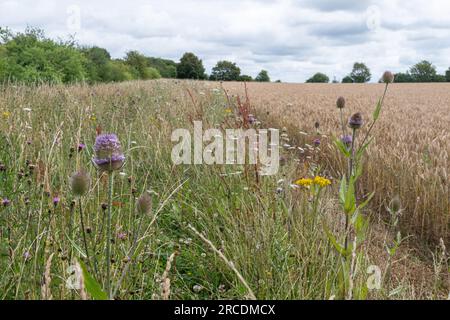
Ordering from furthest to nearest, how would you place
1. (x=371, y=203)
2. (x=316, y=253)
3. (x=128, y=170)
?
(x=371, y=203) < (x=128, y=170) < (x=316, y=253)

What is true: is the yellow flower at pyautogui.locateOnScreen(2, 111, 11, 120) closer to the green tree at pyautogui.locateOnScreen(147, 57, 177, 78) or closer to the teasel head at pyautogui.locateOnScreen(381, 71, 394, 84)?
the teasel head at pyautogui.locateOnScreen(381, 71, 394, 84)

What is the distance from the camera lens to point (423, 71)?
5884 centimetres

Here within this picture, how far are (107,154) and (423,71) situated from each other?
65480mm

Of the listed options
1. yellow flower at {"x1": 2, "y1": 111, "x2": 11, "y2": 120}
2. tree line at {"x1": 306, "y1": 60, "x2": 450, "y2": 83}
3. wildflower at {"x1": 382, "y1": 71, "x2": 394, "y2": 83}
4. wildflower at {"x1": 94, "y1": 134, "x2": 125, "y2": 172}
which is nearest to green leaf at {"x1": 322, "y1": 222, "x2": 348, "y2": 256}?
wildflower at {"x1": 94, "y1": 134, "x2": 125, "y2": 172}

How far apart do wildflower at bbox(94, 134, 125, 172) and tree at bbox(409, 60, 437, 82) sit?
62365mm

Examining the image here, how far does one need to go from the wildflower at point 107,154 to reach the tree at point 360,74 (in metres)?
58.2

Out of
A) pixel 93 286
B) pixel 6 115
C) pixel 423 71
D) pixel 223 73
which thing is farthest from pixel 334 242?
pixel 423 71

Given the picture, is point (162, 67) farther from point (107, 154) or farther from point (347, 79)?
point (107, 154)

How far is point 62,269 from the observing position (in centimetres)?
175

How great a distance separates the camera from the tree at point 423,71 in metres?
56.7
